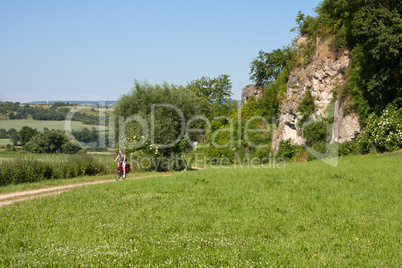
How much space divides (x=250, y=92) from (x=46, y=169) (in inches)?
1456

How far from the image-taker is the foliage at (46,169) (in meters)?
20.3

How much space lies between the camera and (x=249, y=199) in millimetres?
11031

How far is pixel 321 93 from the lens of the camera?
32.8 m

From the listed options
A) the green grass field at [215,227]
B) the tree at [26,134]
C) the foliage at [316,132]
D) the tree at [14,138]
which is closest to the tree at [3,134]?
the tree at [14,138]

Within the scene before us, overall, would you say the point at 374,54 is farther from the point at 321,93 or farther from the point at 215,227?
the point at 215,227

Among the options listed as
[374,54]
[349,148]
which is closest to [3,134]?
[349,148]

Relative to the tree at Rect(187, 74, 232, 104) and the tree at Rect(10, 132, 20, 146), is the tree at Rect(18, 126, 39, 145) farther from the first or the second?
the tree at Rect(187, 74, 232, 104)

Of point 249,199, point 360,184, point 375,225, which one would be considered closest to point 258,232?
point 375,225

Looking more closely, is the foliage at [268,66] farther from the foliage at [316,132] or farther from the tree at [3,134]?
the tree at [3,134]

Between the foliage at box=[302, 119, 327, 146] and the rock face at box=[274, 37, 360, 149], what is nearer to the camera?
the rock face at box=[274, 37, 360, 149]

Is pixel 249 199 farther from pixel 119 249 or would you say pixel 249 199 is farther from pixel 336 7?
pixel 336 7

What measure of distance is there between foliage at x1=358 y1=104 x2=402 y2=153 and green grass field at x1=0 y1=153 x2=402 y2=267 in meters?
11.3

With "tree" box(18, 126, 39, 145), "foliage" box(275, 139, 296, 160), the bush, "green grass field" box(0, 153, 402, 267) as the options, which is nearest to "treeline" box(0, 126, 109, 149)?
"tree" box(18, 126, 39, 145)

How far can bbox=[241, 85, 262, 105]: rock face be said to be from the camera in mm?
51281
